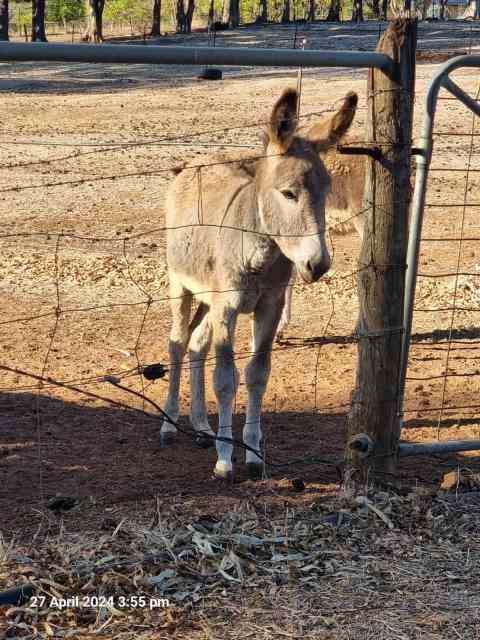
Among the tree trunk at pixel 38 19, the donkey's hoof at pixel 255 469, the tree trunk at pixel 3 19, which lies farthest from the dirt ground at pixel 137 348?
the tree trunk at pixel 38 19

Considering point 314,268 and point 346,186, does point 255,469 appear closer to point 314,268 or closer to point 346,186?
point 314,268

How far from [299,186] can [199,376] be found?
170 centimetres

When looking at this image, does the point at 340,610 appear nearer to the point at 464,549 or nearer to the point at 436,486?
the point at 464,549

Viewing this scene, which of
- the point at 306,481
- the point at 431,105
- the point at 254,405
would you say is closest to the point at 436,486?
the point at 306,481

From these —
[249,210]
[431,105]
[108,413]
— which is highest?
[431,105]

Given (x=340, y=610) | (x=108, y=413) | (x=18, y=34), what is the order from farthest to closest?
(x=18, y=34), (x=108, y=413), (x=340, y=610)

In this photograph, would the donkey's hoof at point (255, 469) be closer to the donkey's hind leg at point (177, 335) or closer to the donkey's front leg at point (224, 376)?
the donkey's front leg at point (224, 376)

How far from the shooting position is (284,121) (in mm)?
5219

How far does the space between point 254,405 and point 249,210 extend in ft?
4.11

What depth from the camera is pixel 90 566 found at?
430 cm

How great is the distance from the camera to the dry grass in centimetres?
394

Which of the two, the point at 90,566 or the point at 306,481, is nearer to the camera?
the point at 90,566

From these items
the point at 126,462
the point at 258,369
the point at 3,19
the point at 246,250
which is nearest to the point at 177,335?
the point at 258,369

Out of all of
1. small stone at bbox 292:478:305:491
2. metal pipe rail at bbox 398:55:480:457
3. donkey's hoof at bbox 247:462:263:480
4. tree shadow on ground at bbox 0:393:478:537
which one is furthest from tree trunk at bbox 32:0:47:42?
small stone at bbox 292:478:305:491
